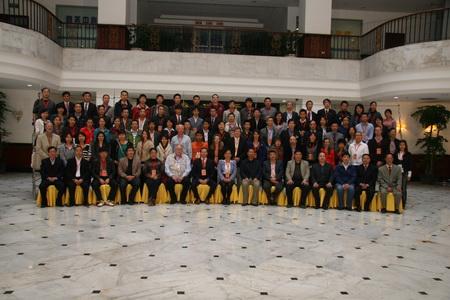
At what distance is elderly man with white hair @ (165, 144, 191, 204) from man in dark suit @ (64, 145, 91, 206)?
1.70 m

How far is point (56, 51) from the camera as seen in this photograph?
1394 cm

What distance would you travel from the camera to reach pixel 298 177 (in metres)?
10.2

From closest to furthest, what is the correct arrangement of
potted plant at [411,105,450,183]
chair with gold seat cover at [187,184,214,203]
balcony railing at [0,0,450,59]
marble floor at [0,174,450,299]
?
marble floor at [0,174,450,299]
chair with gold seat cover at [187,184,214,203]
balcony railing at [0,0,450,59]
potted plant at [411,105,450,183]

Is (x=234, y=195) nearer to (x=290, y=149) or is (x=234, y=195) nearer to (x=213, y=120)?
(x=290, y=149)

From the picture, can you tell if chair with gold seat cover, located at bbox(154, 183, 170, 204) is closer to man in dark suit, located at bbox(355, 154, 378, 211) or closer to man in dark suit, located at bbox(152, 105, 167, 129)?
man in dark suit, located at bbox(152, 105, 167, 129)

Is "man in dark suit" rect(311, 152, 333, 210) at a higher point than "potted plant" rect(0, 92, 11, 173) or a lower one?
lower

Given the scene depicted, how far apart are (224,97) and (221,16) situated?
6427 millimetres

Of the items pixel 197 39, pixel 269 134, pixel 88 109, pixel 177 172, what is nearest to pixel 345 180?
pixel 269 134

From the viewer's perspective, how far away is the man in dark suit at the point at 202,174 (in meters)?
10.2

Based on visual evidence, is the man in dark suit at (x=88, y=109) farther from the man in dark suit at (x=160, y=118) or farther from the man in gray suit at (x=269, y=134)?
the man in gray suit at (x=269, y=134)

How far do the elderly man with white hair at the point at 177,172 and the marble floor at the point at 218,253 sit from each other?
1.76 feet

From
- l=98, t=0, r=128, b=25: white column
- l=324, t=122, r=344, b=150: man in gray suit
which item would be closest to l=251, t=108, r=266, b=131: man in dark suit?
l=324, t=122, r=344, b=150: man in gray suit

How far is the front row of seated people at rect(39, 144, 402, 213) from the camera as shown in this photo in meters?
9.72

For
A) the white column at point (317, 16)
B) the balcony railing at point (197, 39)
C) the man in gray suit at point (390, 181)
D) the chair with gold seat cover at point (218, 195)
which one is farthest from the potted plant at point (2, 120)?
the man in gray suit at point (390, 181)
